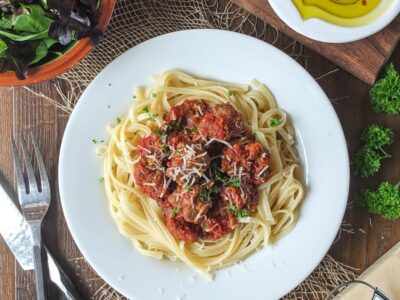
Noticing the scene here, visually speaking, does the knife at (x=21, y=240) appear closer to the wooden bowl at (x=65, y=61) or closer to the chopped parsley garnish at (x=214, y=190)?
the wooden bowl at (x=65, y=61)

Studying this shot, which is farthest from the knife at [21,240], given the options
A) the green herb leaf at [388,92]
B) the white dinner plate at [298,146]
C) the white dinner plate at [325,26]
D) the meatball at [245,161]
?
the green herb leaf at [388,92]

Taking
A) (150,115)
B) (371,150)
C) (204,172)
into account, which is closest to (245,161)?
(204,172)

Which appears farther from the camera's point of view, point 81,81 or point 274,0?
point 81,81

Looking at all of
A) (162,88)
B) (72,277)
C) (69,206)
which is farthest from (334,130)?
(72,277)

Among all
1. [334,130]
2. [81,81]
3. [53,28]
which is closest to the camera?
[53,28]

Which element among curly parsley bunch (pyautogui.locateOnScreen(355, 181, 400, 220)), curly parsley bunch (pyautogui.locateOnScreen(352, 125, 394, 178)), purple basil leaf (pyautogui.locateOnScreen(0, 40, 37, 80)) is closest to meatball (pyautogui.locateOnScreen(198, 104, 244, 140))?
curly parsley bunch (pyautogui.locateOnScreen(352, 125, 394, 178))

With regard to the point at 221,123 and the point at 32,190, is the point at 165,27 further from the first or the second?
the point at 32,190

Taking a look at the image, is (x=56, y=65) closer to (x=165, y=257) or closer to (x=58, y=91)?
(x=58, y=91)
